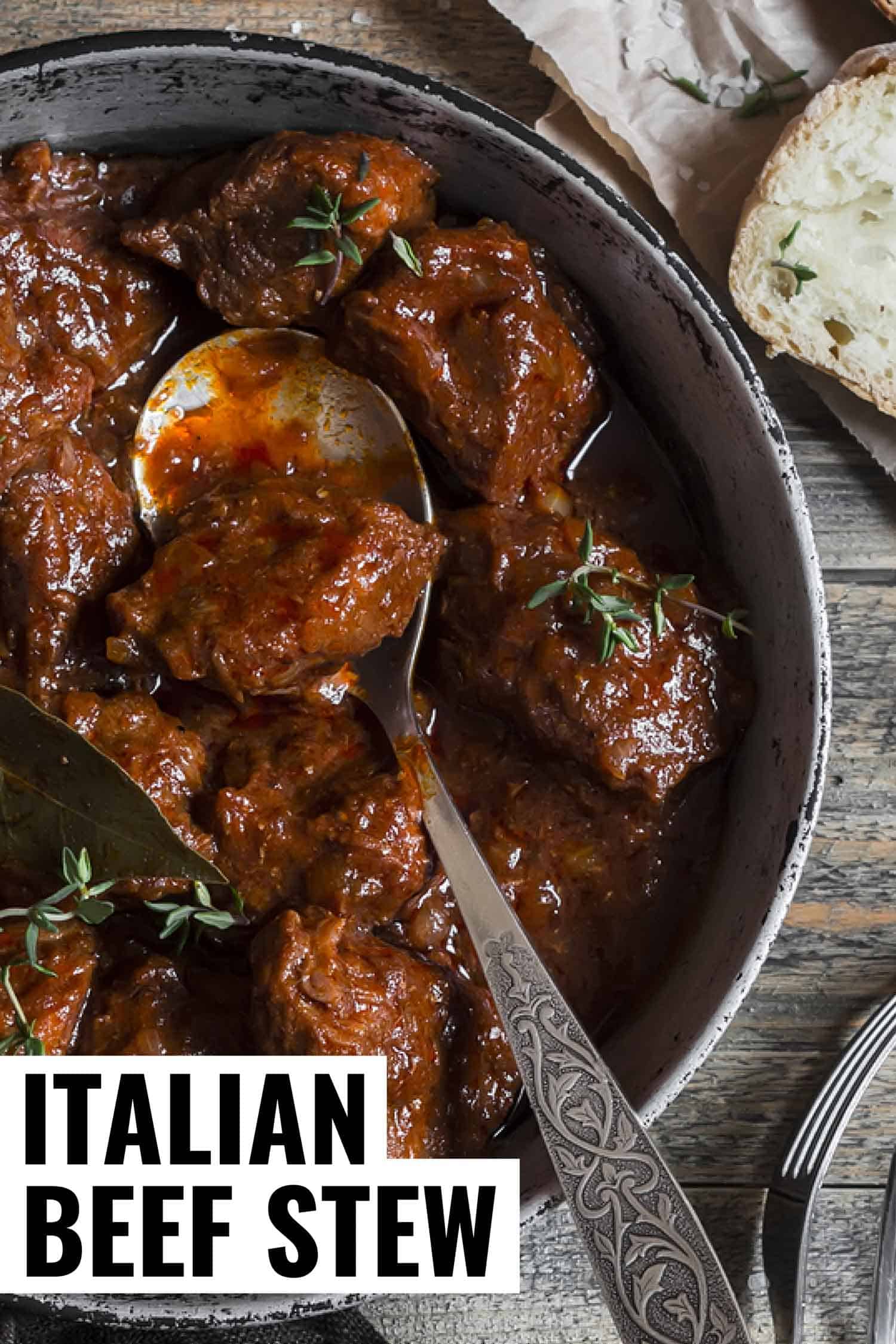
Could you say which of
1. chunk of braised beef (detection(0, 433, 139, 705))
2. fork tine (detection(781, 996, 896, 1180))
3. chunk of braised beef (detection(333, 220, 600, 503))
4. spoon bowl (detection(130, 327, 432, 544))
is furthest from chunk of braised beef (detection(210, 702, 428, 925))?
fork tine (detection(781, 996, 896, 1180))

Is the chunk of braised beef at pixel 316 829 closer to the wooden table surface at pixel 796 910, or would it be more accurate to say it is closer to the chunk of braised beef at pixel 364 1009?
the chunk of braised beef at pixel 364 1009

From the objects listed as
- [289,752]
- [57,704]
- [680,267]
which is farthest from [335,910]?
[680,267]

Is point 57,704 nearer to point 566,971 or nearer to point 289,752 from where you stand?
point 289,752

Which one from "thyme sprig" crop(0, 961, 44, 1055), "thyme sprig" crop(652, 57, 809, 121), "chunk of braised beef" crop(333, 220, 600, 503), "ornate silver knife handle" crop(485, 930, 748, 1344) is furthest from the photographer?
"thyme sprig" crop(652, 57, 809, 121)

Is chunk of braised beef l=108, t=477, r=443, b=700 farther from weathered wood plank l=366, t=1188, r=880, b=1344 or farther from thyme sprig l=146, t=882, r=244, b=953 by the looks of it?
weathered wood plank l=366, t=1188, r=880, b=1344

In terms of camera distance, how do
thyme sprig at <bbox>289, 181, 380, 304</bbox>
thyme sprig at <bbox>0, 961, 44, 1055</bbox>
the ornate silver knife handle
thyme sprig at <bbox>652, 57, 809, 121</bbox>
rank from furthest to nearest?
thyme sprig at <bbox>652, 57, 809, 121</bbox>, thyme sprig at <bbox>289, 181, 380, 304</bbox>, thyme sprig at <bbox>0, 961, 44, 1055</bbox>, the ornate silver knife handle

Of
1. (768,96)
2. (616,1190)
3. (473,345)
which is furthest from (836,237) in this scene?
(616,1190)
